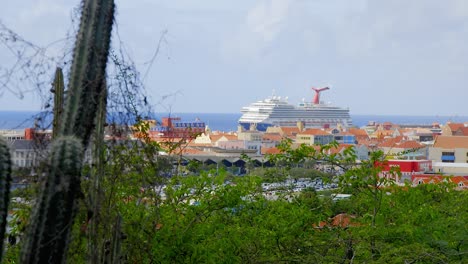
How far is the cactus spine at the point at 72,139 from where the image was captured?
3240mm

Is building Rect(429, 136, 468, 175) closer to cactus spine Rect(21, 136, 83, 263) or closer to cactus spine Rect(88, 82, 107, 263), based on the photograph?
cactus spine Rect(88, 82, 107, 263)

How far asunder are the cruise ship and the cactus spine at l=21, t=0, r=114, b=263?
103948 mm

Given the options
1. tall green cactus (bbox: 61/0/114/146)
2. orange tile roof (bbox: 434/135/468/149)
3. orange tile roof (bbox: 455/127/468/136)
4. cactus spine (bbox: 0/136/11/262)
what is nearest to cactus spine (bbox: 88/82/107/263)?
tall green cactus (bbox: 61/0/114/146)

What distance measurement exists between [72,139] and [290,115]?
108626mm

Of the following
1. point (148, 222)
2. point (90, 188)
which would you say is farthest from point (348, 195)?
point (90, 188)

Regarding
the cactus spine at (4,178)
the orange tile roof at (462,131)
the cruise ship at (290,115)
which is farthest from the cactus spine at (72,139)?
the cruise ship at (290,115)

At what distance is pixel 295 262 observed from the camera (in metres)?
6.62

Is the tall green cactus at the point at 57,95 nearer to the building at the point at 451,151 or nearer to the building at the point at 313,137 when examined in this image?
the building at the point at 451,151

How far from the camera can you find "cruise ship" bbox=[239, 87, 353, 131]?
110m

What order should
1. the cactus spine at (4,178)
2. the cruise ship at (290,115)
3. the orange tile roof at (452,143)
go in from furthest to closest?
the cruise ship at (290,115)
the orange tile roof at (452,143)
the cactus spine at (4,178)

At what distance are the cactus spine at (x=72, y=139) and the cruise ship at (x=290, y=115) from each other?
341 ft

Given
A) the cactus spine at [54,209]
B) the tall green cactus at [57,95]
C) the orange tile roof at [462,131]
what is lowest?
the orange tile roof at [462,131]

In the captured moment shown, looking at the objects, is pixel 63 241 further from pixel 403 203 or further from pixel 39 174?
pixel 403 203

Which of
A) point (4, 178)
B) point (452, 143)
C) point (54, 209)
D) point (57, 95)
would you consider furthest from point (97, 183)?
point (452, 143)
